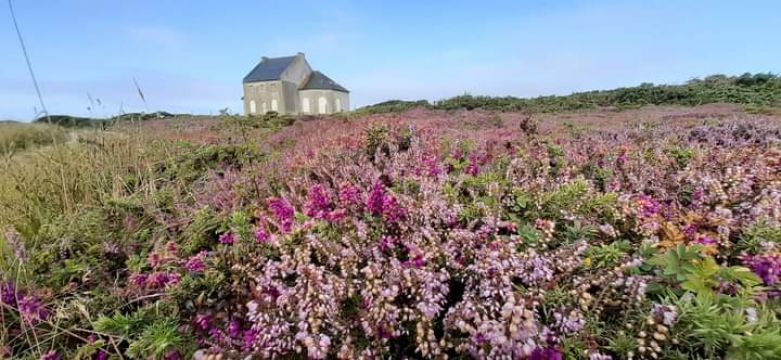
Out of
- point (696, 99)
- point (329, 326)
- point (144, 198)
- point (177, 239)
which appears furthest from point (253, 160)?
point (696, 99)

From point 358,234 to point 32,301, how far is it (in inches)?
55.5

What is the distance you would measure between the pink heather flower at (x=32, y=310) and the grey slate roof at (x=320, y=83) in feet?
124

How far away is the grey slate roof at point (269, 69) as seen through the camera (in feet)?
119

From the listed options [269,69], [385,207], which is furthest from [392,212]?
[269,69]

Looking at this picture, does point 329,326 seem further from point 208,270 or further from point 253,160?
point 253,160

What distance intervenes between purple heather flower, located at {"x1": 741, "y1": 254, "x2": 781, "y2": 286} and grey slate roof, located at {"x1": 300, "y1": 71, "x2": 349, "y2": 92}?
38579 mm

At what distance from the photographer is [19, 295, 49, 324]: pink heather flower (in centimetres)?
154

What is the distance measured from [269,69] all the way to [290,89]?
326 cm

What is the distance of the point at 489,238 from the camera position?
1.52m

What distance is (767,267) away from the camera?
48.2 inches

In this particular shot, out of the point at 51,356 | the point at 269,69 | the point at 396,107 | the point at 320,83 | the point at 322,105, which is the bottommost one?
the point at 51,356

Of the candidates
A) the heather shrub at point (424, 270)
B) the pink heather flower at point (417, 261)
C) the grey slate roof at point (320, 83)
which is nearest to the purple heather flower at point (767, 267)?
the heather shrub at point (424, 270)

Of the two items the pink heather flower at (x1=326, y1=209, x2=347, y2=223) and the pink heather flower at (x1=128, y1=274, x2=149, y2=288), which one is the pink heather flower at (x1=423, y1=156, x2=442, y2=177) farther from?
the pink heather flower at (x1=128, y1=274, x2=149, y2=288)

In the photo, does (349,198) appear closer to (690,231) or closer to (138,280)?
(138,280)
